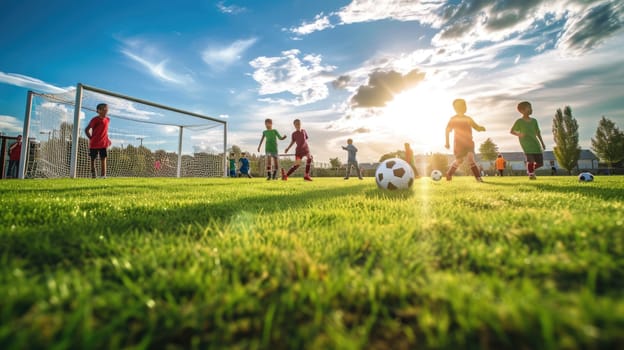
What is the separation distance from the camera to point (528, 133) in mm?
8156

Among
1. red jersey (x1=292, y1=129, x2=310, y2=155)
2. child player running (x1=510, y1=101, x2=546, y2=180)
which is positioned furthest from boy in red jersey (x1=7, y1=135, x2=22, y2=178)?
child player running (x1=510, y1=101, x2=546, y2=180)

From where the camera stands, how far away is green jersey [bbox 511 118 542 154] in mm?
8109

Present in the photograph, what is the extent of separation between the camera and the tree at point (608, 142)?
4662 cm

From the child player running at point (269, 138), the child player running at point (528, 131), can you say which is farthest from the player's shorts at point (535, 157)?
the child player running at point (269, 138)

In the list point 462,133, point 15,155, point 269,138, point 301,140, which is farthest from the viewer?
point 15,155

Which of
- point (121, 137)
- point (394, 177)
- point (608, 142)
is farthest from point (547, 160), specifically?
point (121, 137)

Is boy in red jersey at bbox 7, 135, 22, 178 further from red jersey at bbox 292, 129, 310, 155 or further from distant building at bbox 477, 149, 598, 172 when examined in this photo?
distant building at bbox 477, 149, 598, 172

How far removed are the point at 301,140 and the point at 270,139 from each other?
1443 mm

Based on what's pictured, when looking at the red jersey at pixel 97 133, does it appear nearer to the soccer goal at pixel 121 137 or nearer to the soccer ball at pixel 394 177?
the soccer goal at pixel 121 137

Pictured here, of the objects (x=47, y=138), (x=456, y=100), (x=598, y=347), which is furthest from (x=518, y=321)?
(x=47, y=138)

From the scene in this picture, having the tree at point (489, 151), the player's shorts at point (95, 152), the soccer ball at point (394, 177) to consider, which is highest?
the tree at point (489, 151)

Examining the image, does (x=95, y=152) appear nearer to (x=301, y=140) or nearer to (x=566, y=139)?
(x=301, y=140)

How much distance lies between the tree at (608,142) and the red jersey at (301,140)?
6276 cm

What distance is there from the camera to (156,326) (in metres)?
0.78
